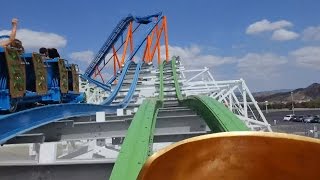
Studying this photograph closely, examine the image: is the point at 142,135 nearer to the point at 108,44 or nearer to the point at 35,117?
the point at 35,117

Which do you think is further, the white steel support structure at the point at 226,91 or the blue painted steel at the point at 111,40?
the blue painted steel at the point at 111,40

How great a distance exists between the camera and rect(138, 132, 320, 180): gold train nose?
1.18 m

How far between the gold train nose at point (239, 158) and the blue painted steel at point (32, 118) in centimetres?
288

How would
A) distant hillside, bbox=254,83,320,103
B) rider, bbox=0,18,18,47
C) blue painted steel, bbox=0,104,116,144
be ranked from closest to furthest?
blue painted steel, bbox=0,104,116,144 → rider, bbox=0,18,18,47 → distant hillside, bbox=254,83,320,103

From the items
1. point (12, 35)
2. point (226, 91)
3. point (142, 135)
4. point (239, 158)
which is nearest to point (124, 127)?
point (142, 135)

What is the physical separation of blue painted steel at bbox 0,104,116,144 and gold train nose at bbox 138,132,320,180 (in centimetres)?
288

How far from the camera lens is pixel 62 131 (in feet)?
15.6

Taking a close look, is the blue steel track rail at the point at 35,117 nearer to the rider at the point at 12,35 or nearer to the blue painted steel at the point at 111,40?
the rider at the point at 12,35

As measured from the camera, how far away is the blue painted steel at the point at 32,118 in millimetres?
3910

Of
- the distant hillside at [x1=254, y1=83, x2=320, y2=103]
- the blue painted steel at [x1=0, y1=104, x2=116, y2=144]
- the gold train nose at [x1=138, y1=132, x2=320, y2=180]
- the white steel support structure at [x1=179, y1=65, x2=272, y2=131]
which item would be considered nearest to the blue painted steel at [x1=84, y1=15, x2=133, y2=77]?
the white steel support structure at [x1=179, y1=65, x2=272, y2=131]

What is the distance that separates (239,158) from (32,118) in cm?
374

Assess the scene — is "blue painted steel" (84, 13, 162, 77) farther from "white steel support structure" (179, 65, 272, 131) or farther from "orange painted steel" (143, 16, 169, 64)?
"white steel support structure" (179, 65, 272, 131)

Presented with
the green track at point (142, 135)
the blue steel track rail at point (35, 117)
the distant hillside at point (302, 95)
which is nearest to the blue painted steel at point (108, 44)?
the blue steel track rail at point (35, 117)

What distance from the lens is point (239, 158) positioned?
4.22ft
